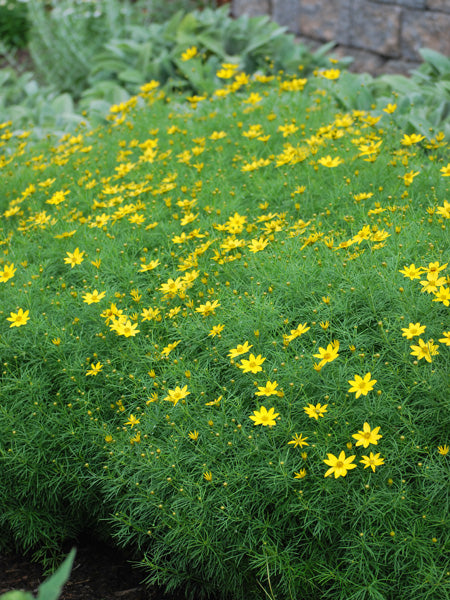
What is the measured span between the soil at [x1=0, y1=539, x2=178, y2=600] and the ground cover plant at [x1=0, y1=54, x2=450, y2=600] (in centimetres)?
7

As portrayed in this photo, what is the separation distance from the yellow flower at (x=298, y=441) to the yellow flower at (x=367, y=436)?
0.18m

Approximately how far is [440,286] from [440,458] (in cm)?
61

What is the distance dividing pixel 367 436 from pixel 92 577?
1.37m

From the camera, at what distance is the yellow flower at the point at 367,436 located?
2.09m

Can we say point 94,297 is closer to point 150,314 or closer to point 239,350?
point 150,314

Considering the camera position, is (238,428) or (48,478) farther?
(48,478)

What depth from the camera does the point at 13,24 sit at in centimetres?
938

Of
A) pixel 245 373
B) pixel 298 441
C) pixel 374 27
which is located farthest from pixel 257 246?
pixel 374 27

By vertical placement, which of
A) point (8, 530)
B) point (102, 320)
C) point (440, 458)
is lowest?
point (8, 530)

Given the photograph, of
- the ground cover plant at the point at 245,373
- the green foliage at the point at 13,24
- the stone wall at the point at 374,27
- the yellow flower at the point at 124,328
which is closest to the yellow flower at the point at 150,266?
the ground cover plant at the point at 245,373

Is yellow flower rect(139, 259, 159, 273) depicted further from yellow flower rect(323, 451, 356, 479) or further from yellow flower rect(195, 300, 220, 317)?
yellow flower rect(323, 451, 356, 479)

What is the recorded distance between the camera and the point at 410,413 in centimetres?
228

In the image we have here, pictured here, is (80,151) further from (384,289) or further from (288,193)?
(384,289)

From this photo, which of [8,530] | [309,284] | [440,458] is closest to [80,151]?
[309,284]
